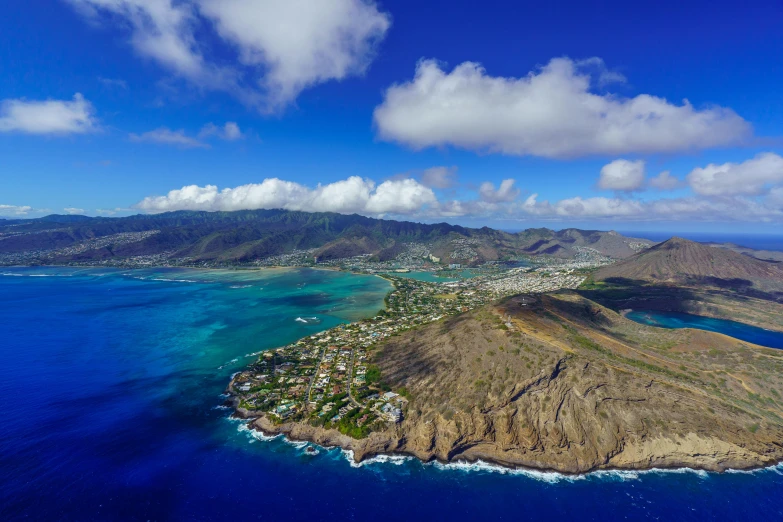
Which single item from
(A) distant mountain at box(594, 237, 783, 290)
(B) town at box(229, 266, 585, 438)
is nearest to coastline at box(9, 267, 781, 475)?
(B) town at box(229, 266, 585, 438)

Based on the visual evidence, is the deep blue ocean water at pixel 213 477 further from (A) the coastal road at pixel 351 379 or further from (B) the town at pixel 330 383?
(A) the coastal road at pixel 351 379

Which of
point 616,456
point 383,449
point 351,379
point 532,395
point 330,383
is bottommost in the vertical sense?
point 383,449

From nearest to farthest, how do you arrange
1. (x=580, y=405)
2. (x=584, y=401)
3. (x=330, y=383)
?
(x=580, y=405) → (x=584, y=401) → (x=330, y=383)

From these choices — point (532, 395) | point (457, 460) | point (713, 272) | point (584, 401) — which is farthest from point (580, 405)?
point (713, 272)

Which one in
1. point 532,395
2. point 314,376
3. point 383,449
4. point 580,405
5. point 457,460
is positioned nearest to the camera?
point 457,460

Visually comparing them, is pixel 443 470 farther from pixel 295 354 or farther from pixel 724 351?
pixel 724 351

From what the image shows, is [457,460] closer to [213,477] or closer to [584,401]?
[584,401]

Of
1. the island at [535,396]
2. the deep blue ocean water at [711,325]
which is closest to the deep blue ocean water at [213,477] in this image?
the island at [535,396]

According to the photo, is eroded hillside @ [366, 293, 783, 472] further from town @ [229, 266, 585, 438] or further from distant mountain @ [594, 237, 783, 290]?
distant mountain @ [594, 237, 783, 290]

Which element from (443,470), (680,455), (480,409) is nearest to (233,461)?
(443,470)
